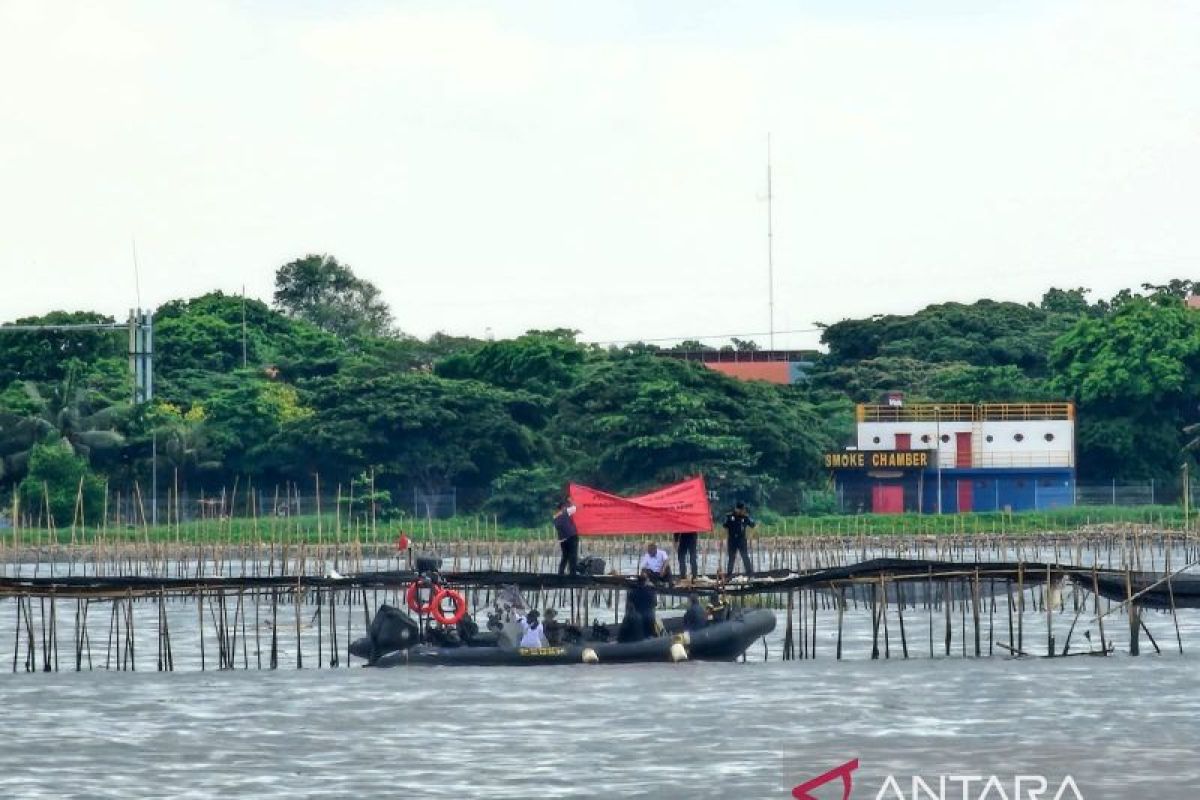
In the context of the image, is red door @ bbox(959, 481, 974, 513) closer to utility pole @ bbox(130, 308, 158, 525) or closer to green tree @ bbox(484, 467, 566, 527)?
green tree @ bbox(484, 467, 566, 527)

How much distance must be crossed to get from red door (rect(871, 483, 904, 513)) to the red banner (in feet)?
195

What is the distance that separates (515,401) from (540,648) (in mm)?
58078

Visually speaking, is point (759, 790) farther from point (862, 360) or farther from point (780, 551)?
point (862, 360)

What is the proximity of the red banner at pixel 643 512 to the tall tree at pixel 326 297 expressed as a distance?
91.4 metres

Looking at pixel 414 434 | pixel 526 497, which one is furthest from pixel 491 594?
pixel 414 434

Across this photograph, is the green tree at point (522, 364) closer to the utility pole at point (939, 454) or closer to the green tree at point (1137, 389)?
the utility pole at point (939, 454)

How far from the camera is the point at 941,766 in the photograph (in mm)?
32000

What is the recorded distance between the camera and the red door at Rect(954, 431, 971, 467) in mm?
106625

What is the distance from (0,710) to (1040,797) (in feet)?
59.0

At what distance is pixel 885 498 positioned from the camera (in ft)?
349

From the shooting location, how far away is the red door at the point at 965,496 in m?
107

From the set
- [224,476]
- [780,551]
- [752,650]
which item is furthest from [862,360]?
[752,650]

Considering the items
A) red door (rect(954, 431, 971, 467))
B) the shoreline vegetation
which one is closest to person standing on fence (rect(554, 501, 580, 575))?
the shoreline vegetation

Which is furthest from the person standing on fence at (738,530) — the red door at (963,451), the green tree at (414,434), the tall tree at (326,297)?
the tall tree at (326,297)
